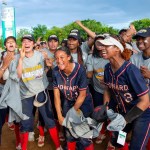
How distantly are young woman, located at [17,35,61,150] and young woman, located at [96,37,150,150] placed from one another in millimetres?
1583

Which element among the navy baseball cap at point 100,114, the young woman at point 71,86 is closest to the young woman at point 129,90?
the navy baseball cap at point 100,114

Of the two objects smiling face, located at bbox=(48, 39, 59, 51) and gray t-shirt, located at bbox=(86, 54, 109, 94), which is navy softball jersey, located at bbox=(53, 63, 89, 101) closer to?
gray t-shirt, located at bbox=(86, 54, 109, 94)

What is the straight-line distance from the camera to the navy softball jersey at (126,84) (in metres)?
3.26

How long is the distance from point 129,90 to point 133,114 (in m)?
0.30

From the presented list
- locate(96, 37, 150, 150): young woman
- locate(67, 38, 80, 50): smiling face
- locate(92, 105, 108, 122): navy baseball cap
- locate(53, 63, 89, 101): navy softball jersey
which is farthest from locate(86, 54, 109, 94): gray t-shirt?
locate(92, 105, 108, 122): navy baseball cap

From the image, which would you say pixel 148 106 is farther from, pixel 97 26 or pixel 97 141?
pixel 97 26

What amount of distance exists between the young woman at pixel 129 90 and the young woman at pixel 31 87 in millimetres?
1583

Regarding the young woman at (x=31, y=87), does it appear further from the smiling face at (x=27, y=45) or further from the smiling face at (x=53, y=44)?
the smiling face at (x=53, y=44)

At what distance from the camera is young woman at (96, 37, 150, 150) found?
3.27 meters

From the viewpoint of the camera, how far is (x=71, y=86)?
13.8 ft

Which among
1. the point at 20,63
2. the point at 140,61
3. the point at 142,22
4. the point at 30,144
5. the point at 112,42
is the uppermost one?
the point at 142,22

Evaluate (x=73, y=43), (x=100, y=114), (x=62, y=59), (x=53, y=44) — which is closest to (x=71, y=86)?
(x=62, y=59)

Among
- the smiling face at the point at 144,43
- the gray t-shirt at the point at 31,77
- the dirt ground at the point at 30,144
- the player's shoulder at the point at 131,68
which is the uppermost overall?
the smiling face at the point at 144,43

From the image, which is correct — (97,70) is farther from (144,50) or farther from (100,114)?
(100,114)
